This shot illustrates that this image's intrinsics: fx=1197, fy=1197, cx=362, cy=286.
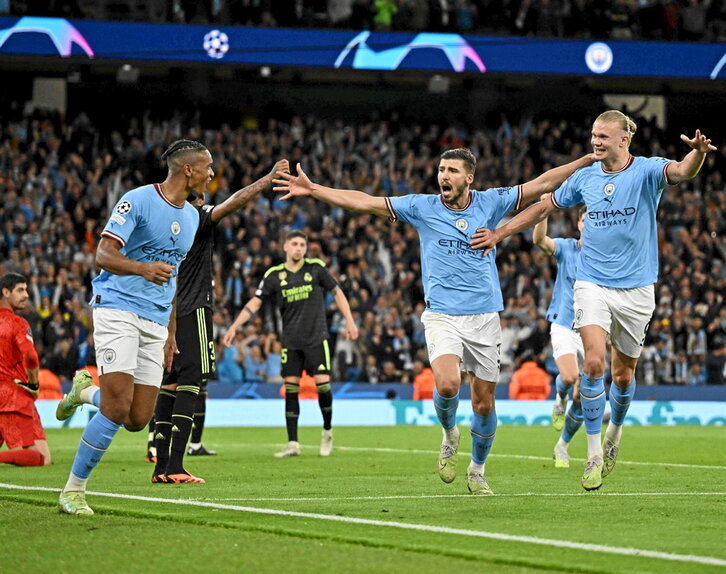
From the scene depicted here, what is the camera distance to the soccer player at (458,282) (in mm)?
9094

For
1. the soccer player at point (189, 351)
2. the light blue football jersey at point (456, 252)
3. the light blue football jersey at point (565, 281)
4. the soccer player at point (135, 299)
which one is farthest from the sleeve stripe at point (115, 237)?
the light blue football jersey at point (565, 281)

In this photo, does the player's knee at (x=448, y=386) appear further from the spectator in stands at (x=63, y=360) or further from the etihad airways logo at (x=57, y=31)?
the etihad airways logo at (x=57, y=31)

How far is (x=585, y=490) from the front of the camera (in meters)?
9.23

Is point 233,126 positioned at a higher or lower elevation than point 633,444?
higher

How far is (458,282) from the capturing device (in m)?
9.21

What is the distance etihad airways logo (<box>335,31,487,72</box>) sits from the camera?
29781 mm

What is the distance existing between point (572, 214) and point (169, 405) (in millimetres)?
20402

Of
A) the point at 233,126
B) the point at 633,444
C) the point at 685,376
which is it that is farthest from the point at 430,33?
the point at 633,444

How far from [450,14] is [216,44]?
20.4 ft

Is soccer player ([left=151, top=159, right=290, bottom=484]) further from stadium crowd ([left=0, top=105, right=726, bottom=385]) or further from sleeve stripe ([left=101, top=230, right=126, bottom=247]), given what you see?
stadium crowd ([left=0, top=105, right=726, bottom=385])

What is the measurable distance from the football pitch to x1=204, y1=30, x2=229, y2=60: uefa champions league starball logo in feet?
57.7

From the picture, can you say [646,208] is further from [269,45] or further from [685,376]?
[269,45]

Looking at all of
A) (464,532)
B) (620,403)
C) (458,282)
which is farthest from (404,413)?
(464,532)

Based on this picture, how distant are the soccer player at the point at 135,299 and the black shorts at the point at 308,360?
20.8 feet
